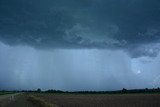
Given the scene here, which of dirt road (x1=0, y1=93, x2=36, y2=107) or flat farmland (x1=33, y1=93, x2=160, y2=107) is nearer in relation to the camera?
flat farmland (x1=33, y1=93, x2=160, y2=107)

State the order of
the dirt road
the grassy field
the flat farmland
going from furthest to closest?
the dirt road, the grassy field, the flat farmland

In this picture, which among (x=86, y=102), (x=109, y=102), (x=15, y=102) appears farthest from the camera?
(x=15, y=102)

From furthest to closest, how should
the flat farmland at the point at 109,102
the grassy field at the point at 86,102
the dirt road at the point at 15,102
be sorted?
the dirt road at the point at 15,102, the grassy field at the point at 86,102, the flat farmland at the point at 109,102

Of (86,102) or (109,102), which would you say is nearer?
(109,102)

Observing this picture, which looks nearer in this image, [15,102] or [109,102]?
[109,102]

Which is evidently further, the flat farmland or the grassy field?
the grassy field

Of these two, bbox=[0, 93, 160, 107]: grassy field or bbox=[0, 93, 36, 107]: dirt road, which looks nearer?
bbox=[0, 93, 160, 107]: grassy field

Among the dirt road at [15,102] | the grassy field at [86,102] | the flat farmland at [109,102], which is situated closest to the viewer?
the flat farmland at [109,102]

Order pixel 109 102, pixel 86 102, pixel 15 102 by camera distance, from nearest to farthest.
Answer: pixel 109 102
pixel 86 102
pixel 15 102

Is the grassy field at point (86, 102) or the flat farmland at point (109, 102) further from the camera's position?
the grassy field at point (86, 102)

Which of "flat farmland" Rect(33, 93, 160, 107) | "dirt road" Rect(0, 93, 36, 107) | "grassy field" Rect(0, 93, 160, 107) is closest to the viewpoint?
"flat farmland" Rect(33, 93, 160, 107)

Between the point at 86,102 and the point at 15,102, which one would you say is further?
the point at 15,102

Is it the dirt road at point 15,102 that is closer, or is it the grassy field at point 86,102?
the grassy field at point 86,102
